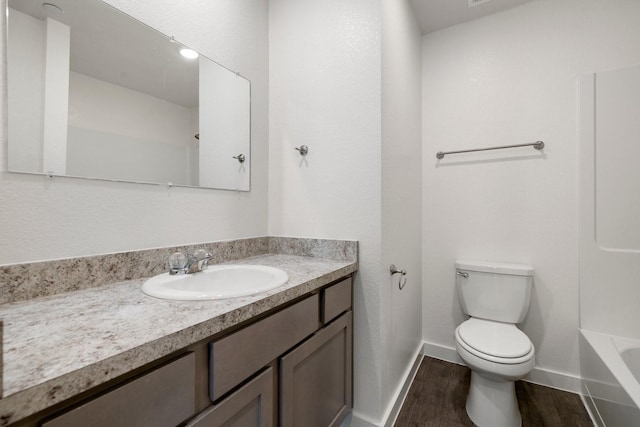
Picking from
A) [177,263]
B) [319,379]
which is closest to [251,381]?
[319,379]

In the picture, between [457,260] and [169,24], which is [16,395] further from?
[457,260]

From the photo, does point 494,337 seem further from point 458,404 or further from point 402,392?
point 402,392

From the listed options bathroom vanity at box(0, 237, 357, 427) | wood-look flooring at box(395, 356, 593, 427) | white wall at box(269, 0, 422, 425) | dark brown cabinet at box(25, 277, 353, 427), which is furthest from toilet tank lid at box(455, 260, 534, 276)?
bathroom vanity at box(0, 237, 357, 427)

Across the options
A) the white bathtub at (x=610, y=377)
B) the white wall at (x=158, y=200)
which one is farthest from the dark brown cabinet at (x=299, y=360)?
the white bathtub at (x=610, y=377)

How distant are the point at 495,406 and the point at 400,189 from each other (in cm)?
121

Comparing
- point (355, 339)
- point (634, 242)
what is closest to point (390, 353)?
point (355, 339)

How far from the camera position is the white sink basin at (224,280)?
2.94 ft

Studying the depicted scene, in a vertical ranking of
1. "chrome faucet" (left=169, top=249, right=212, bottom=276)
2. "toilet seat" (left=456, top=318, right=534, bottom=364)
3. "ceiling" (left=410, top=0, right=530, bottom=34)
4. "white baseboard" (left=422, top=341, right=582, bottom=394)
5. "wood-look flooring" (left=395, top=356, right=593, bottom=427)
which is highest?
"ceiling" (left=410, top=0, right=530, bottom=34)

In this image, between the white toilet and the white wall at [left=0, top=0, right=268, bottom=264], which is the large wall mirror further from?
the white toilet

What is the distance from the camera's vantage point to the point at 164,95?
1148 mm

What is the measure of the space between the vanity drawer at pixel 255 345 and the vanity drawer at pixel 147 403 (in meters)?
0.06

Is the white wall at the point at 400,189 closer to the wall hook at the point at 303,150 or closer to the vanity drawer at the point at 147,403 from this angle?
the wall hook at the point at 303,150

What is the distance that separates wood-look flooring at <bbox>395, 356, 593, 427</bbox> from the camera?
145cm

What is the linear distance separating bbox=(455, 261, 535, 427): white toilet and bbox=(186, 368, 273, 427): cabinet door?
3.62ft
